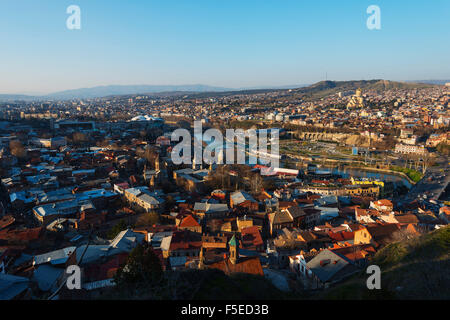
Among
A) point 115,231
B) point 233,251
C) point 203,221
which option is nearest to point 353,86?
point 203,221

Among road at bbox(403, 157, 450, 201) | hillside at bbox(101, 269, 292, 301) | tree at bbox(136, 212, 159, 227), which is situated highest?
hillside at bbox(101, 269, 292, 301)

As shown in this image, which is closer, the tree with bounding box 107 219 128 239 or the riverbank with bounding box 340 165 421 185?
the tree with bounding box 107 219 128 239

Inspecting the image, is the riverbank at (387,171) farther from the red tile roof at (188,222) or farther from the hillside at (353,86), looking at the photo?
the hillside at (353,86)

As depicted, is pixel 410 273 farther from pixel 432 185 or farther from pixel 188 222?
pixel 432 185

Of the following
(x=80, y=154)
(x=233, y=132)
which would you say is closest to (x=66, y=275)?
(x=80, y=154)

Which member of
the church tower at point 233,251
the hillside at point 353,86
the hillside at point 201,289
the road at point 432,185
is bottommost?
the road at point 432,185

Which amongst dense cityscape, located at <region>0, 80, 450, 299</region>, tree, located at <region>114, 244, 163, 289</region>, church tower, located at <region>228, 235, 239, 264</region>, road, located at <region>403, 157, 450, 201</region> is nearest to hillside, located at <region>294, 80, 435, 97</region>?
dense cityscape, located at <region>0, 80, 450, 299</region>

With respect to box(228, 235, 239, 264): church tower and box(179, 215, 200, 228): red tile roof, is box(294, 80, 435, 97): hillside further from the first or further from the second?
box(228, 235, 239, 264): church tower

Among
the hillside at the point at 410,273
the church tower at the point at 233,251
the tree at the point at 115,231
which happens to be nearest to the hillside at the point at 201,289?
the hillside at the point at 410,273

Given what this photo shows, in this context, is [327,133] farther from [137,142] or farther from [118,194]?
[118,194]
